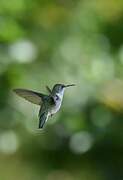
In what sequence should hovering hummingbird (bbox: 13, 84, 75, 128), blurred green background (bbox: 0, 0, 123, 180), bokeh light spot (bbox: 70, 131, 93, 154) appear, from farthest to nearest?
bokeh light spot (bbox: 70, 131, 93, 154)
blurred green background (bbox: 0, 0, 123, 180)
hovering hummingbird (bbox: 13, 84, 75, 128)

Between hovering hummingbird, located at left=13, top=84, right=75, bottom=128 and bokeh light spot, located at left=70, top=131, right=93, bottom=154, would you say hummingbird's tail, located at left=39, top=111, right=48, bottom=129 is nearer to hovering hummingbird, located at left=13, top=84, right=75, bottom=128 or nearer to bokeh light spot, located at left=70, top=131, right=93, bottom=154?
hovering hummingbird, located at left=13, top=84, right=75, bottom=128

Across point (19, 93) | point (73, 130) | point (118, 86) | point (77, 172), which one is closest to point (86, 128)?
point (73, 130)

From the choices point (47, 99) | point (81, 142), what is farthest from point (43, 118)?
point (81, 142)

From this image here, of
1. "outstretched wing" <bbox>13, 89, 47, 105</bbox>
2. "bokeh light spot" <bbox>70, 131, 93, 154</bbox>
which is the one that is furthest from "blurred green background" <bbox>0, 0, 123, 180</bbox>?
"outstretched wing" <bbox>13, 89, 47, 105</bbox>

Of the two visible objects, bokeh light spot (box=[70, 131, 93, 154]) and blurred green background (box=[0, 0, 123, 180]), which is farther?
bokeh light spot (box=[70, 131, 93, 154])

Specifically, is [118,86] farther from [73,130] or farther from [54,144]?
[54,144]

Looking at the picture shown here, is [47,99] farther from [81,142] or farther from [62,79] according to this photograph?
[81,142]
